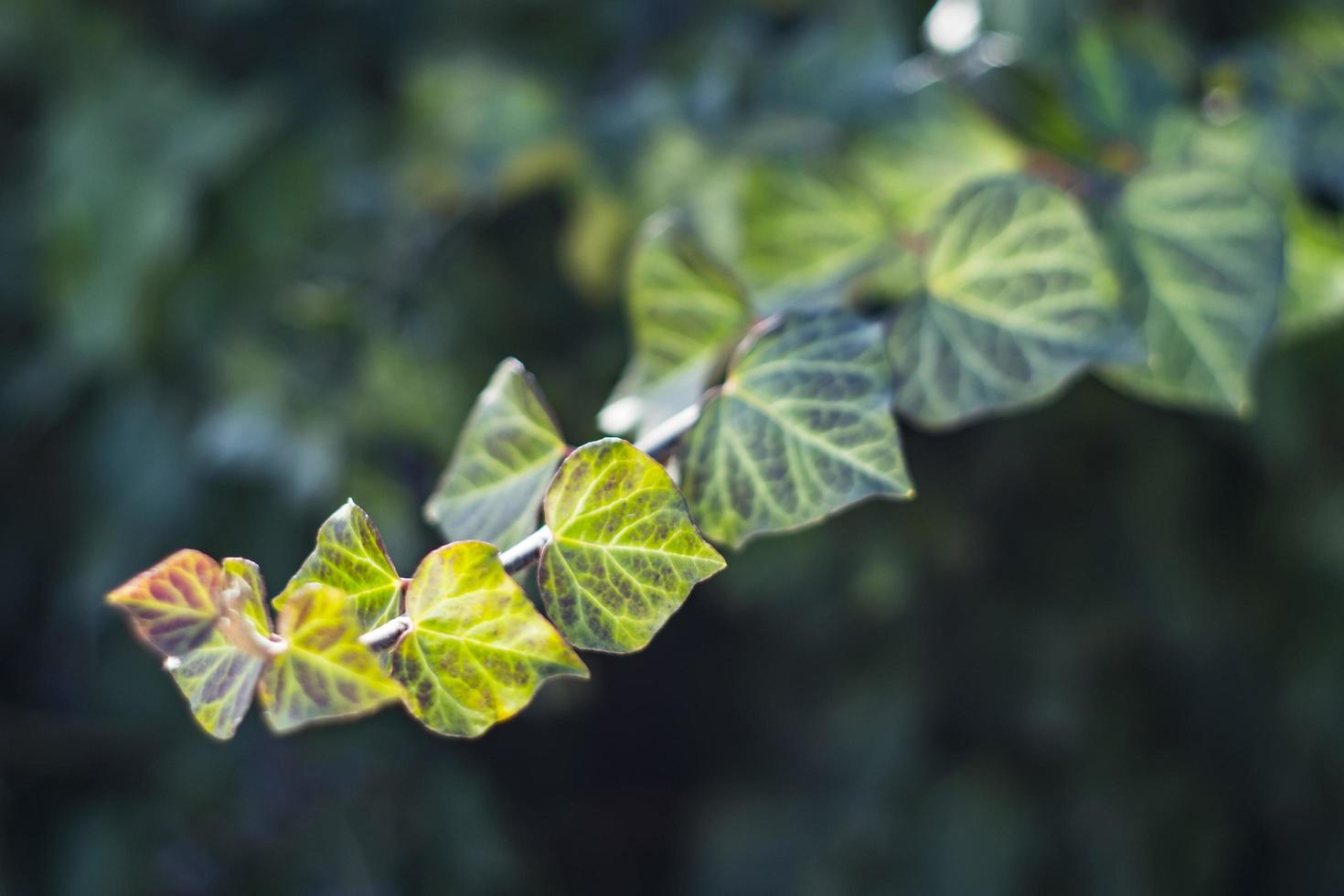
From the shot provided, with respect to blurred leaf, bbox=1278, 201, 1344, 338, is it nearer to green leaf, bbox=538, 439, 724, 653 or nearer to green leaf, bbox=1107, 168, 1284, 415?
green leaf, bbox=1107, 168, 1284, 415

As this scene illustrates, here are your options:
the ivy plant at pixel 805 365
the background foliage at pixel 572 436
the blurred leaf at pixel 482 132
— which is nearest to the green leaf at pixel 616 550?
the ivy plant at pixel 805 365

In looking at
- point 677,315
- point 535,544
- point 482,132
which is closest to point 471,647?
point 535,544

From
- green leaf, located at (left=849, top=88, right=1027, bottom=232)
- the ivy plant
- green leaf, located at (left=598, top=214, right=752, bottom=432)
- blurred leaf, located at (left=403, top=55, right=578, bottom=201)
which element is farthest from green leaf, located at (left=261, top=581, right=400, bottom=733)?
blurred leaf, located at (left=403, top=55, right=578, bottom=201)

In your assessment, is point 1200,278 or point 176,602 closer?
point 176,602

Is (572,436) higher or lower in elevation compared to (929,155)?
lower

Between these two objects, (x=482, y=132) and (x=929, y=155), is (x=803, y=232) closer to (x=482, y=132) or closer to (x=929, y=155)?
(x=929, y=155)

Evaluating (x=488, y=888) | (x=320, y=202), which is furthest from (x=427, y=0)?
(x=488, y=888)
